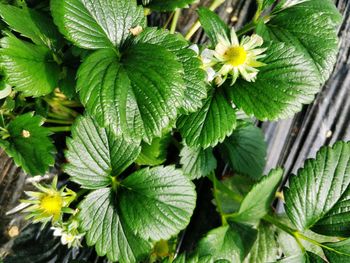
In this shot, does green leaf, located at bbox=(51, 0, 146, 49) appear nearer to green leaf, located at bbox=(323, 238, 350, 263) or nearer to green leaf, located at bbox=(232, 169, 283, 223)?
green leaf, located at bbox=(232, 169, 283, 223)

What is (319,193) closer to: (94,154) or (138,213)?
(138,213)

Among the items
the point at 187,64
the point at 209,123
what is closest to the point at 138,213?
the point at 209,123

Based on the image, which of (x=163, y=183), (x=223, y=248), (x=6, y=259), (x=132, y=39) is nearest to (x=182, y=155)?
(x=163, y=183)

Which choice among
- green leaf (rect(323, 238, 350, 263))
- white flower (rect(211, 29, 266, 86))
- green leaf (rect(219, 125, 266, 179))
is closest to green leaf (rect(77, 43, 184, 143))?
white flower (rect(211, 29, 266, 86))

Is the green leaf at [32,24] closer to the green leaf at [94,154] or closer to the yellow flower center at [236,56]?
the green leaf at [94,154]

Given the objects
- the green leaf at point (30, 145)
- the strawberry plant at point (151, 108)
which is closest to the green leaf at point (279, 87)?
the strawberry plant at point (151, 108)

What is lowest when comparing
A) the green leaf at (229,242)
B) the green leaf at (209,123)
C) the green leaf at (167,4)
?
the green leaf at (229,242)
